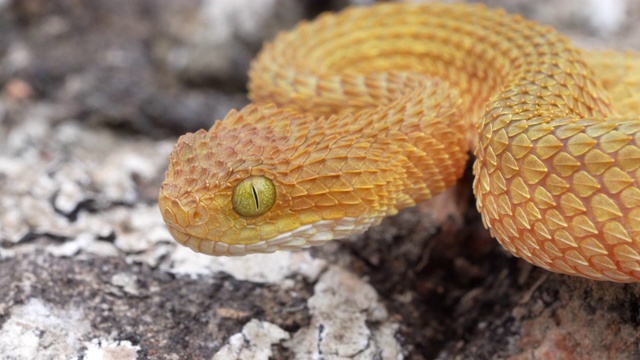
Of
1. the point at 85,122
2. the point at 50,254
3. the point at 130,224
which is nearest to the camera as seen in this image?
the point at 50,254

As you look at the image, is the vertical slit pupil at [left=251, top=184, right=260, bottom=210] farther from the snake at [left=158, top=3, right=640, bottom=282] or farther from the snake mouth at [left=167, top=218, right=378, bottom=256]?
the snake mouth at [left=167, top=218, right=378, bottom=256]

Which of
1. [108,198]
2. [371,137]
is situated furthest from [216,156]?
[108,198]

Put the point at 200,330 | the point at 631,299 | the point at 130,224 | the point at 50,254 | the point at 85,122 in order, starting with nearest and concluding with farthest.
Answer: the point at 631,299 → the point at 200,330 → the point at 50,254 → the point at 130,224 → the point at 85,122

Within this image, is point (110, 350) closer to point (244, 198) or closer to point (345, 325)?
point (244, 198)

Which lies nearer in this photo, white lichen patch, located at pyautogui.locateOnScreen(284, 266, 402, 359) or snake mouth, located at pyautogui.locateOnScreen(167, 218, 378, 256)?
snake mouth, located at pyautogui.locateOnScreen(167, 218, 378, 256)

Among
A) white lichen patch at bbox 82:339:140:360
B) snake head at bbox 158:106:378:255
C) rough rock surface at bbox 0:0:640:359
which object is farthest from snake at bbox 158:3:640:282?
white lichen patch at bbox 82:339:140:360

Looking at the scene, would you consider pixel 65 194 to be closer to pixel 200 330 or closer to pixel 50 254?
pixel 50 254
